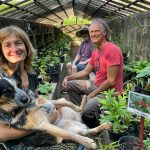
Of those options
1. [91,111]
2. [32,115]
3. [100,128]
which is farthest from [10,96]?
[91,111]

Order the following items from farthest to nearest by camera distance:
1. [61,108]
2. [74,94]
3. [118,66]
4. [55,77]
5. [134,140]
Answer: [55,77] < [74,94] < [118,66] < [61,108] < [134,140]

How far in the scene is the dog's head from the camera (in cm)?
222

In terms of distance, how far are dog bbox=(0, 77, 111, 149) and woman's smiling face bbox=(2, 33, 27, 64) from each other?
14.4 inches

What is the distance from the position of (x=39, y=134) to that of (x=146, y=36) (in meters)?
5.17

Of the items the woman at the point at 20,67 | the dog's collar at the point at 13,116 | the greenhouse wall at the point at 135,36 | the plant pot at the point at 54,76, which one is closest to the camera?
the dog's collar at the point at 13,116

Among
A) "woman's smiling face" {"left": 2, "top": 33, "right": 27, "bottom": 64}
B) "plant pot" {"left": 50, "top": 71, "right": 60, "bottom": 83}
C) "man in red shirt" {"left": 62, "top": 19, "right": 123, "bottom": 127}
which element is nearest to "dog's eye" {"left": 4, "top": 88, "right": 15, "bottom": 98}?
"woman's smiling face" {"left": 2, "top": 33, "right": 27, "bottom": 64}

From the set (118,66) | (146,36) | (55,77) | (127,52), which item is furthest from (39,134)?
(127,52)

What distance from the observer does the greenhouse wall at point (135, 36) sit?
7.11 meters

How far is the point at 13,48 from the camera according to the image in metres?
2.68

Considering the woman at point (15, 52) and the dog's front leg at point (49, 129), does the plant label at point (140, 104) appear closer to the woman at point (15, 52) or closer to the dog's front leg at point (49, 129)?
the dog's front leg at point (49, 129)

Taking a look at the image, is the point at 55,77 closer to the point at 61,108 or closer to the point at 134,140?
the point at 61,108

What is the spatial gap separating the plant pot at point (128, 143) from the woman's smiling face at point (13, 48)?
1.10 metres

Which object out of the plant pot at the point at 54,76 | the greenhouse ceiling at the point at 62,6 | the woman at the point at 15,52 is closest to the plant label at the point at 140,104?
the woman at the point at 15,52

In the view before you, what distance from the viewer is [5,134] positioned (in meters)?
2.41
